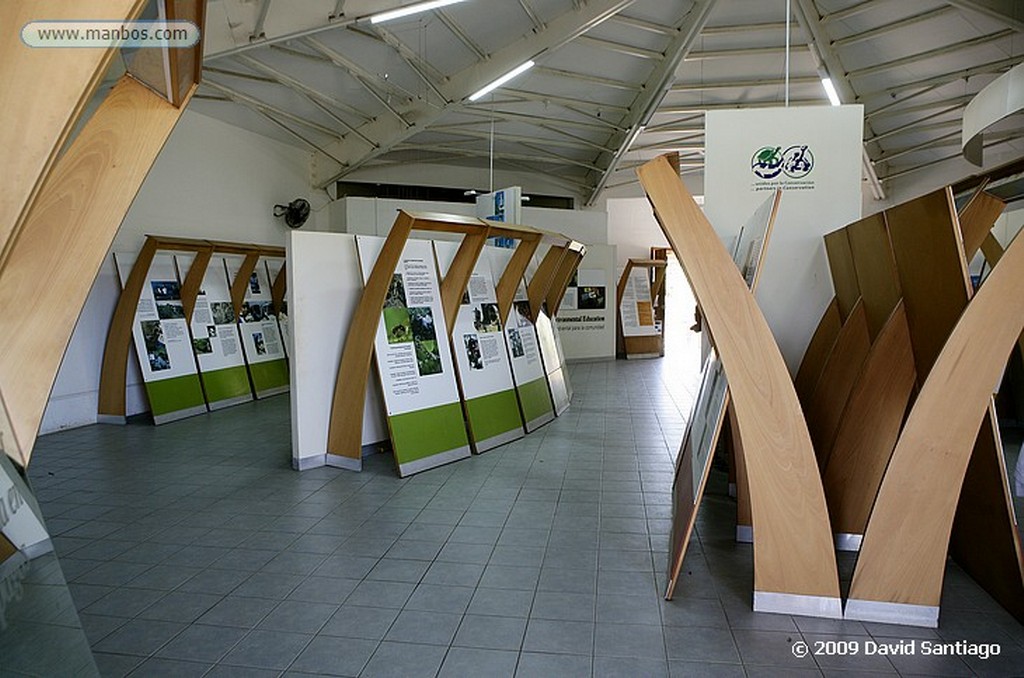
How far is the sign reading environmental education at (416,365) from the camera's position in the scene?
580 cm

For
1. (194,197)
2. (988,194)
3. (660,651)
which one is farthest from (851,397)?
(194,197)

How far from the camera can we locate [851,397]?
151 inches

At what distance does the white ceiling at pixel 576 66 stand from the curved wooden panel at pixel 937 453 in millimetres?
6628

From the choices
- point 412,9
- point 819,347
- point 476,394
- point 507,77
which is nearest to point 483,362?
point 476,394

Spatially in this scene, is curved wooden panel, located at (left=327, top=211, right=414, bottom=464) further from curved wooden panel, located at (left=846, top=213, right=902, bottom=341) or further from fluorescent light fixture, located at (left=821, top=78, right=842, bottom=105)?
fluorescent light fixture, located at (left=821, top=78, right=842, bottom=105)

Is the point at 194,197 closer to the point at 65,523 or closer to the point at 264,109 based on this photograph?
the point at 264,109

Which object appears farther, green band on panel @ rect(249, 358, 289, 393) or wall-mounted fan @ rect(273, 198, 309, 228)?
wall-mounted fan @ rect(273, 198, 309, 228)

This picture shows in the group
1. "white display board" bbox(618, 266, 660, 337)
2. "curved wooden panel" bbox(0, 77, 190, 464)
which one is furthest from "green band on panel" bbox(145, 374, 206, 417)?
"white display board" bbox(618, 266, 660, 337)

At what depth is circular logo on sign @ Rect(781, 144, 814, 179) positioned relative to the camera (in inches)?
195

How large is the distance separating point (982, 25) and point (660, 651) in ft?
37.7

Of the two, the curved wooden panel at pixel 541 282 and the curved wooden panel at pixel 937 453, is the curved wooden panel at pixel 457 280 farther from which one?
the curved wooden panel at pixel 937 453

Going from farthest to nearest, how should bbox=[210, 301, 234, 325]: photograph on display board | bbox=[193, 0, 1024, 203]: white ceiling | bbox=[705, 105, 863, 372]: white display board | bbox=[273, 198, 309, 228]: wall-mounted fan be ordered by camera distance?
bbox=[273, 198, 309, 228]: wall-mounted fan → bbox=[210, 301, 234, 325]: photograph on display board → bbox=[193, 0, 1024, 203]: white ceiling → bbox=[705, 105, 863, 372]: white display board

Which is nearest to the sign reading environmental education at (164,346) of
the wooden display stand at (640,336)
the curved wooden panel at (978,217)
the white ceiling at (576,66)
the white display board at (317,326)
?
the white ceiling at (576,66)

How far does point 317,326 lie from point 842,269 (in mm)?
4251
